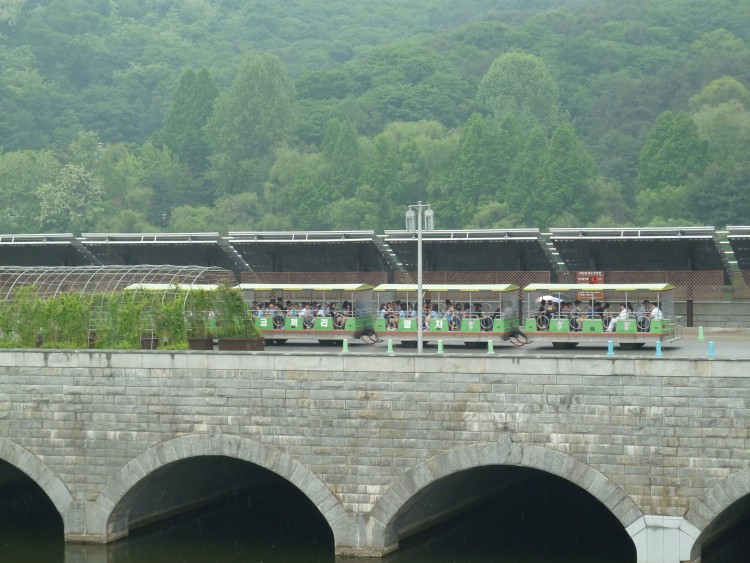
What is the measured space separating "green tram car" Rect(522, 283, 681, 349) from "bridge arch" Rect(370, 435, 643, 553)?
1354cm

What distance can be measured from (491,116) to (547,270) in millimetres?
127299

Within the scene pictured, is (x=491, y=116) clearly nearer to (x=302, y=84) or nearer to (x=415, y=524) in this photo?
(x=302, y=84)

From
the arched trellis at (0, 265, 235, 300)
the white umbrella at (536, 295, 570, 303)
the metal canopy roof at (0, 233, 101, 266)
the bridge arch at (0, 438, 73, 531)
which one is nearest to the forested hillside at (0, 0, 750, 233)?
the metal canopy roof at (0, 233, 101, 266)

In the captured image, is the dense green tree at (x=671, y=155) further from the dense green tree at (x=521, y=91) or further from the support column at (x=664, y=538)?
the support column at (x=664, y=538)

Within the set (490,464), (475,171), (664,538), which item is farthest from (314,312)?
(475,171)

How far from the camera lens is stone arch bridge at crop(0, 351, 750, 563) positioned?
38562mm

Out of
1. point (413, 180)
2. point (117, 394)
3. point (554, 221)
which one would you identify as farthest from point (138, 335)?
point (413, 180)

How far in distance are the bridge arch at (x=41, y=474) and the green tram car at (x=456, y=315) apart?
56.0 ft

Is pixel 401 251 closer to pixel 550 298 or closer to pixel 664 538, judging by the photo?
pixel 550 298

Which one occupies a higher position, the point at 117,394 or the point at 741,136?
the point at 741,136

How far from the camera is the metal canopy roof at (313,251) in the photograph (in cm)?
6262

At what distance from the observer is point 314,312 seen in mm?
59125

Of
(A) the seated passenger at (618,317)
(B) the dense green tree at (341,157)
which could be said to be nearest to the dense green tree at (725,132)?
(B) the dense green tree at (341,157)

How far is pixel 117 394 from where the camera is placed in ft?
144
